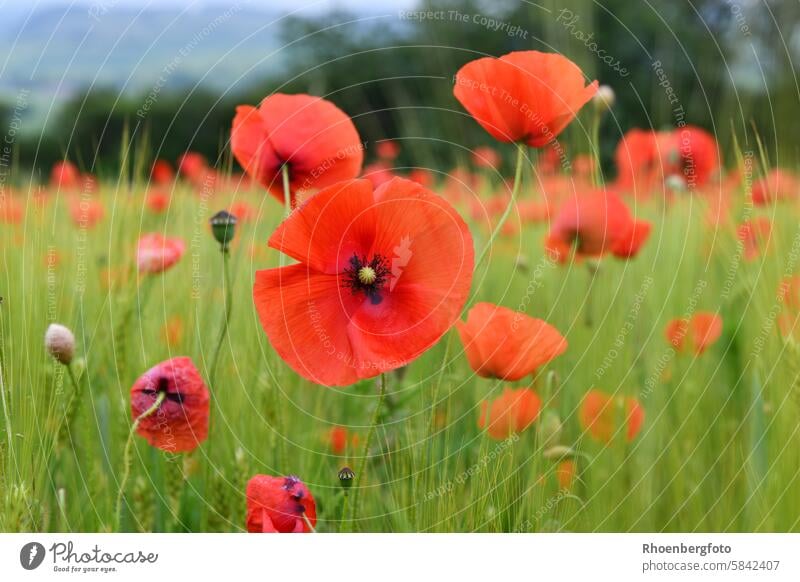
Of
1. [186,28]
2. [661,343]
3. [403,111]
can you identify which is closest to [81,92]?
[186,28]

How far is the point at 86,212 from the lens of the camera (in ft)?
2.52

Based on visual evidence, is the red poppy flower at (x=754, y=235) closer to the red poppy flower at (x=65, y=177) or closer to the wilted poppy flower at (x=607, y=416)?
the wilted poppy flower at (x=607, y=416)

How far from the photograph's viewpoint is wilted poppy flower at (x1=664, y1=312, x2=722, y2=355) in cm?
75

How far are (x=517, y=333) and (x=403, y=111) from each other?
99 centimetres

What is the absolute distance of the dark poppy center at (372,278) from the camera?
1.63ft

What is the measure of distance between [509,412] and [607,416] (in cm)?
14

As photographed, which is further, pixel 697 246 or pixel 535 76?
pixel 697 246

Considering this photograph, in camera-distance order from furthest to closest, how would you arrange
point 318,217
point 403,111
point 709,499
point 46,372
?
1. point 403,111
2. point 709,499
3. point 46,372
4. point 318,217

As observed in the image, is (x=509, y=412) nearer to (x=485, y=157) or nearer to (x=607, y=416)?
(x=607, y=416)

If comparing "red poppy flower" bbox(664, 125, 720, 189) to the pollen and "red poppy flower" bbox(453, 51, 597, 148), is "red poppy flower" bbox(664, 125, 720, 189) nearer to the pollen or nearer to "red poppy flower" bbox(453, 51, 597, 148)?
"red poppy flower" bbox(453, 51, 597, 148)

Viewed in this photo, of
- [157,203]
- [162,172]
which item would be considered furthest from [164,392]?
[162,172]

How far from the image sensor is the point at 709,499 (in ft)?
2.33

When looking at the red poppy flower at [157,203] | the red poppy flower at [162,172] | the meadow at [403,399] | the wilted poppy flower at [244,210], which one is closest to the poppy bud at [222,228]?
the meadow at [403,399]
